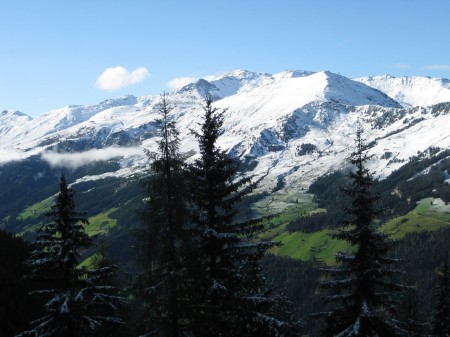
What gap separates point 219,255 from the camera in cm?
2597

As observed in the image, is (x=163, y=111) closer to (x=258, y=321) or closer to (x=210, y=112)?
(x=210, y=112)

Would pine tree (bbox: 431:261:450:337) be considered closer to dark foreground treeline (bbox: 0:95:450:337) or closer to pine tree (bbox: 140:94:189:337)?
dark foreground treeline (bbox: 0:95:450:337)

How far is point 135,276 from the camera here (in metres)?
26.0

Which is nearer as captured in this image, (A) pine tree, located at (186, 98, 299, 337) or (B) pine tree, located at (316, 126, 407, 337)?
(A) pine tree, located at (186, 98, 299, 337)

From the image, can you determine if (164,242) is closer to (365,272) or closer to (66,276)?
(66,276)

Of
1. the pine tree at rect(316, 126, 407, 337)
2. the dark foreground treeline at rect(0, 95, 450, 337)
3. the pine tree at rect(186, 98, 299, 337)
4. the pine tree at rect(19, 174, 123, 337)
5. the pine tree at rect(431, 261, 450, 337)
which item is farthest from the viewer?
the pine tree at rect(431, 261, 450, 337)

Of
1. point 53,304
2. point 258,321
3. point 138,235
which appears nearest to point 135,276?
point 138,235

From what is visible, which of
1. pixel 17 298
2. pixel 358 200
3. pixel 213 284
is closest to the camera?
pixel 213 284

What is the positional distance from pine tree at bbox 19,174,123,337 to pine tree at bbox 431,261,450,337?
2662cm

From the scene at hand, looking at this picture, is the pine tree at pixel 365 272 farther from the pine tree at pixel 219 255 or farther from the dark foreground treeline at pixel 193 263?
the pine tree at pixel 219 255

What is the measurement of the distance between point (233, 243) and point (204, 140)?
19.4 feet

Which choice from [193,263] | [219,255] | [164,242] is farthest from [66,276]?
[219,255]

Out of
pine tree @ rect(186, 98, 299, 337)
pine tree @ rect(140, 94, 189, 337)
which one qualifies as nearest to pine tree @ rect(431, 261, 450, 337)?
pine tree @ rect(186, 98, 299, 337)

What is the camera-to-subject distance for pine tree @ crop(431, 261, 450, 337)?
127 ft
